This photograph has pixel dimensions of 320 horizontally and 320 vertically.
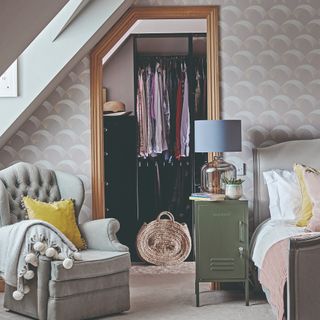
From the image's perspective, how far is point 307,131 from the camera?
5.45m

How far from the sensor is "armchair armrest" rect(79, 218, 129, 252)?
471cm

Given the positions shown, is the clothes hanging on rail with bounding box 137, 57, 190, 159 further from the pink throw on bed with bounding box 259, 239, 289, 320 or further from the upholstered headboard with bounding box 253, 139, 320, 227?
the pink throw on bed with bounding box 259, 239, 289, 320

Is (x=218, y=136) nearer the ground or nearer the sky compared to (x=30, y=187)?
nearer the sky

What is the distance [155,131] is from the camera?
6.91m

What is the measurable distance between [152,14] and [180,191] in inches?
87.5

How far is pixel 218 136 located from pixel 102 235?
110cm

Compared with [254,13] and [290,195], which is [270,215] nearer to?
[290,195]

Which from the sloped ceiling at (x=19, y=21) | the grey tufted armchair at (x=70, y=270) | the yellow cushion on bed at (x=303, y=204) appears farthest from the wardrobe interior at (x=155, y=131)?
the sloped ceiling at (x=19, y=21)

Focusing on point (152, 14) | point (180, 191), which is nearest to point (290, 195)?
point (152, 14)

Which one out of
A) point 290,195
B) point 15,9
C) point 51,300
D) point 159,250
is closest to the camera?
point 15,9

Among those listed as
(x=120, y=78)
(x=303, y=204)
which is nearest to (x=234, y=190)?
(x=303, y=204)

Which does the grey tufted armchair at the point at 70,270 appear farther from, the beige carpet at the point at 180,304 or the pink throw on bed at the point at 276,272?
the pink throw on bed at the point at 276,272

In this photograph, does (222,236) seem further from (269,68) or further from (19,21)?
(19,21)

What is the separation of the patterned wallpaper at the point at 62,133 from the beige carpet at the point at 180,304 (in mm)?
836
